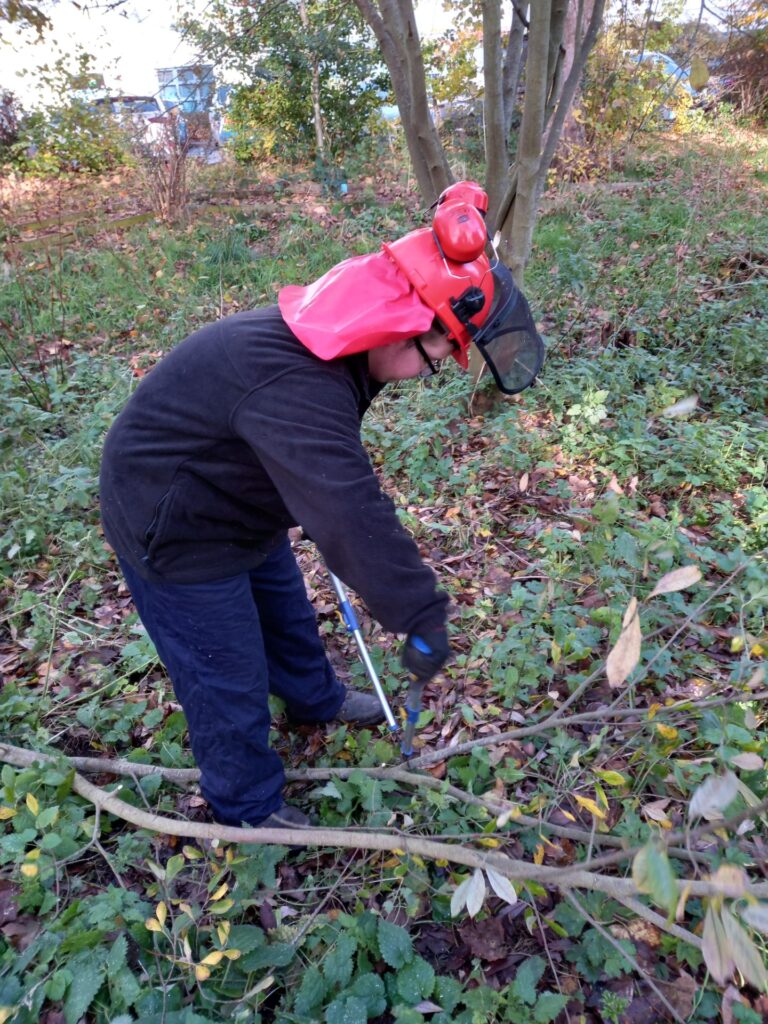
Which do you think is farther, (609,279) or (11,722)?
(609,279)

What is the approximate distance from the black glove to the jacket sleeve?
0.03m

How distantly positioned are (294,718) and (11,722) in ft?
3.87

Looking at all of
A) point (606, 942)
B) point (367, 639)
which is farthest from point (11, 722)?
point (606, 942)

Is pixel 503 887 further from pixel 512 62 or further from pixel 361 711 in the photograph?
pixel 512 62

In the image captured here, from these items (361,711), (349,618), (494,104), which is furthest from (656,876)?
(494,104)

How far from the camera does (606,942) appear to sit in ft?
6.16

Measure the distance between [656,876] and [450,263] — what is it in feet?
4.75

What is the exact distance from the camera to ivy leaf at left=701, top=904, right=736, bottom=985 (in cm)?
100

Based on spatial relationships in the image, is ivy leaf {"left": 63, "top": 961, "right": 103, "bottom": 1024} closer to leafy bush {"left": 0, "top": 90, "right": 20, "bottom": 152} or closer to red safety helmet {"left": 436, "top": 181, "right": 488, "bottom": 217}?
red safety helmet {"left": 436, "top": 181, "right": 488, "bottom": 217}

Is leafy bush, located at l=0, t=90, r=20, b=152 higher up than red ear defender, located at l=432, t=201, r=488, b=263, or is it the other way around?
leafy bush, located at l=0, t=90, r=20, b=152

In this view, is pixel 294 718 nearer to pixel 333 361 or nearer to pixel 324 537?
pixel 324 537

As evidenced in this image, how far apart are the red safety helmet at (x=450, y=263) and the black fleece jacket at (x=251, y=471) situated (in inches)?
10.3

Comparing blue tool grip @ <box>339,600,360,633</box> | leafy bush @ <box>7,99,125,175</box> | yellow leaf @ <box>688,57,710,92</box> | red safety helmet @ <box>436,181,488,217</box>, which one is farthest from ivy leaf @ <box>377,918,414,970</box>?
leafy bush @ <box>7,99,125,175</box>

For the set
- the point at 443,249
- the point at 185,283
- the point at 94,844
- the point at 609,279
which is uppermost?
the point at 443,249
